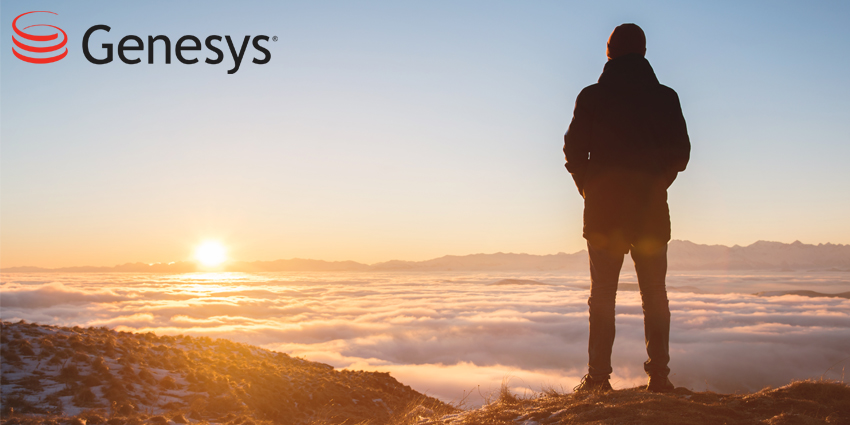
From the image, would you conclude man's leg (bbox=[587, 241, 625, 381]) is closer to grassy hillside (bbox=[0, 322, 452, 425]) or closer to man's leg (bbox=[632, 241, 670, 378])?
man's leg (bbox=[632, 241, 670, 378])

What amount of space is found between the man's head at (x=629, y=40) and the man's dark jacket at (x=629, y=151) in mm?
94

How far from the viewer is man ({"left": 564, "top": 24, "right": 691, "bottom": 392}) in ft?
10.1

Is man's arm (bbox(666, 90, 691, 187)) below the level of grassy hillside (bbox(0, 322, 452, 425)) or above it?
above

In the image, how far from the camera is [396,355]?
9162cm

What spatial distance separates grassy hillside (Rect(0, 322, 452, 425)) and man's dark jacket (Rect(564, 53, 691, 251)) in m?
2.82

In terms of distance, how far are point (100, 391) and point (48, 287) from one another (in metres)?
160

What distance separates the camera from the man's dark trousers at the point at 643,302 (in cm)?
313

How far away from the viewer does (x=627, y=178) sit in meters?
3.07

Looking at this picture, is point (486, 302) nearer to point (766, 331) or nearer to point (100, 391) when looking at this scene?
point (766, 331)

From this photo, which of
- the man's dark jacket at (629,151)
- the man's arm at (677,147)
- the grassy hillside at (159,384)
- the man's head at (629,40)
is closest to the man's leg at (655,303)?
the man's dark jacket at (629,151)

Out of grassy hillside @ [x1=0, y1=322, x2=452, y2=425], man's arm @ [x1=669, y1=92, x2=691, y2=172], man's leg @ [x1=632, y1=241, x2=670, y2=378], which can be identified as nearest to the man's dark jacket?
man's arm @ [x1=669, y1=92, x2=691, y2=172]

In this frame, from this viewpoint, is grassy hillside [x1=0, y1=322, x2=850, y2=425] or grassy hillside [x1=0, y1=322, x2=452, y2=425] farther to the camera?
grassy hillside [x1=0, y1=322, x2=452, y2=425]

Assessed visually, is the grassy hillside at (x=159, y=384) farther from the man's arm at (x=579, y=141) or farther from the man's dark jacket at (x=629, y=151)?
the man's arm at (x=579, y=141)

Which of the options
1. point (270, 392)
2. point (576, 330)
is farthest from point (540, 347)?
point (270, 392)
